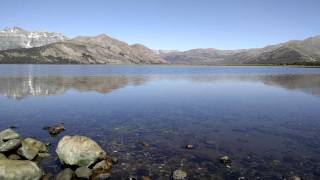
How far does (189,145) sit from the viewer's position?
28656 millimetres

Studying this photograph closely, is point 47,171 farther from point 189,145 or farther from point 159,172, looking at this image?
point 189,145

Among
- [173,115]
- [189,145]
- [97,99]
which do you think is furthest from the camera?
[97,99]

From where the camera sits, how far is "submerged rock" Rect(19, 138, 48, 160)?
1005 inches

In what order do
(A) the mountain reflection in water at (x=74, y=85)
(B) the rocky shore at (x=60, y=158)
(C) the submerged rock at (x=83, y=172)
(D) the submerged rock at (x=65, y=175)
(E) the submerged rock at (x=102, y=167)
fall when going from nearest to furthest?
(B) the rocky shore at (x=60, y=158)
(D) the submerged rock at (x=65, y=175)
(C) the submerged rock at (x=83, y=172)
(E) the submerged rock at (x=102, y=167)
(A) the mountain reflection in water at (x=74, y=85)

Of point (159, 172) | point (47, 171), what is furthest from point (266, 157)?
point (47, 171)

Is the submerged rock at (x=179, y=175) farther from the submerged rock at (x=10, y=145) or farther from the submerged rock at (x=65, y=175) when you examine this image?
the submerged rock at (x=10, y=145)

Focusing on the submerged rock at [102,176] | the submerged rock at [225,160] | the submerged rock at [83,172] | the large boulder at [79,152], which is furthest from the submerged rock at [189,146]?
the submerged rock at [83,172]

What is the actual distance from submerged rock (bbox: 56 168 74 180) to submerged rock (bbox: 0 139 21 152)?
6553mm

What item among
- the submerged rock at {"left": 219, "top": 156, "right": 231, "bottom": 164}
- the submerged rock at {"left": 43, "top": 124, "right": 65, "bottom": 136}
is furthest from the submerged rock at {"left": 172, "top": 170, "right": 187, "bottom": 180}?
the submerged rock at {"left": 43, "top": 124, "right": 65, "bottom": 136}

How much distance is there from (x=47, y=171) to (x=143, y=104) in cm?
3093

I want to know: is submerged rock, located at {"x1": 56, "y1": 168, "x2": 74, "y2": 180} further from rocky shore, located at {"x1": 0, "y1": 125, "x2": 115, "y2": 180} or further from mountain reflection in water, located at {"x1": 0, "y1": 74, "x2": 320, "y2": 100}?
mountain reflection in water, located at {"x1": 0, "y1": 74, "x2": 320, "y2": 100}

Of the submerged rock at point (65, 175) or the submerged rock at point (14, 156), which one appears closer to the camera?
the submerged rock at point (65, 175)

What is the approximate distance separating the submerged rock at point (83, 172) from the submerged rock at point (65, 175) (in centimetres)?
47

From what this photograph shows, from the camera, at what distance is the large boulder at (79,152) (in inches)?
924
